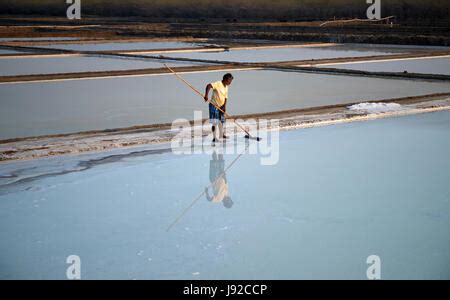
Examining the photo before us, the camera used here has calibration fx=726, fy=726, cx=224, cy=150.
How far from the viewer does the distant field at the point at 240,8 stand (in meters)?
31.0

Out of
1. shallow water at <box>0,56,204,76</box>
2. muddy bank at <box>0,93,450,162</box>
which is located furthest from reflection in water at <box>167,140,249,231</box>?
shallow water at <box>0,56,204,76</box>

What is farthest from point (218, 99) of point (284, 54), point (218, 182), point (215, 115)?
point (284, 54)

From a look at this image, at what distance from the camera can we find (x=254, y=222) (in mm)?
3982

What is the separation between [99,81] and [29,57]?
4.53 m

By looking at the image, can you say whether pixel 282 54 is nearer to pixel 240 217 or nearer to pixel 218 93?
pixel 218 93

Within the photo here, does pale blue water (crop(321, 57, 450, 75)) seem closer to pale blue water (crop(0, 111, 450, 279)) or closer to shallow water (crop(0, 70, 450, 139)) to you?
shallow water (crop(0, 70, 450, 139))

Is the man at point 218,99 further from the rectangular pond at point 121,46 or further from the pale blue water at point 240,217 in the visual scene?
the rectangular pond at point 121,46

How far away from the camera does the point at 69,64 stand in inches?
509

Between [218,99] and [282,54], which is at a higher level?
[282,54]

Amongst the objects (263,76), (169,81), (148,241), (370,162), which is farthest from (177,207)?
(263,76)

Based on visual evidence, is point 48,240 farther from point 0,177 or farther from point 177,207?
point 0,177

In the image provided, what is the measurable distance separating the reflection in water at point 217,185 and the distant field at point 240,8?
26486mm

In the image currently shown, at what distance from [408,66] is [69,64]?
236 inches

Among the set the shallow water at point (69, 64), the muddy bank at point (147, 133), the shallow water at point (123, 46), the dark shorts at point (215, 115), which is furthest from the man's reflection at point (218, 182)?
the shallow water at point (123, 46)
